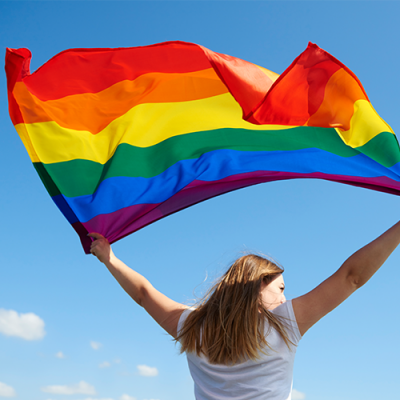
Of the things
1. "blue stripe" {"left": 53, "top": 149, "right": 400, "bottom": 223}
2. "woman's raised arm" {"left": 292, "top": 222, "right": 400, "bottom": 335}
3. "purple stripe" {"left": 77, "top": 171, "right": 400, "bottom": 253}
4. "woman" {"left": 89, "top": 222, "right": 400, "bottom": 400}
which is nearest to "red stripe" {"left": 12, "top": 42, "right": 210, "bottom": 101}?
"blue stripe" {"left": 53, "top": 149, "right": 400, "bottom": 223}

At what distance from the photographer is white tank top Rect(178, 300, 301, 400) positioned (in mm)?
2359

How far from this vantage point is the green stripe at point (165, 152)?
13.6 feet

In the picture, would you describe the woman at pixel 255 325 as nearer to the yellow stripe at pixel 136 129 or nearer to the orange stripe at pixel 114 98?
the yellow stripe at pixel 136 129

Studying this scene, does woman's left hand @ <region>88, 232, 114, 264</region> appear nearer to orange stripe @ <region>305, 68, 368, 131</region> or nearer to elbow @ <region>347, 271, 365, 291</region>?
elbow @ <region>347, 271, 365, 291</region>

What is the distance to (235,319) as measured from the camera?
103 inches

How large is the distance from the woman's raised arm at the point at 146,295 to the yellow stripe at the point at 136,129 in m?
1.48

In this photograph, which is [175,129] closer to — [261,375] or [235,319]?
[235,319]

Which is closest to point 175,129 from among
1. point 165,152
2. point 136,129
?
point 165,152

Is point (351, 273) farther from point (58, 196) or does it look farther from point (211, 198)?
point (58, 196)

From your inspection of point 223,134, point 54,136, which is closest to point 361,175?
point 223,134

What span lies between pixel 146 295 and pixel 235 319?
789 millimetres

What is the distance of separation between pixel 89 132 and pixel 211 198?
161cm

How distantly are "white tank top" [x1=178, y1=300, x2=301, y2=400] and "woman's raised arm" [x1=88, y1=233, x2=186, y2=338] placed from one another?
0.48 m

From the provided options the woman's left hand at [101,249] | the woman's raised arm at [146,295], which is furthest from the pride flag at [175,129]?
the woman's raised arm at [146,295]
